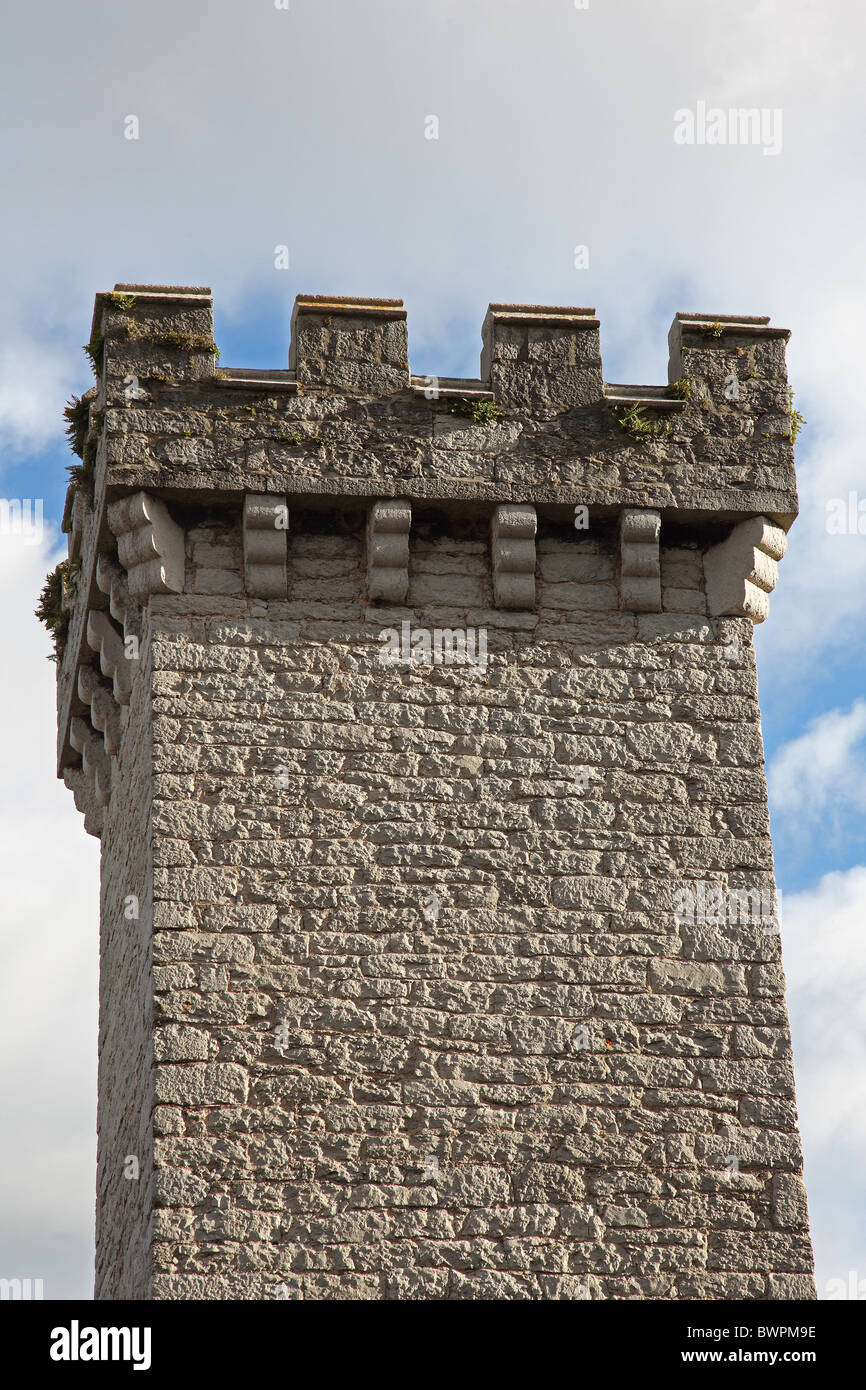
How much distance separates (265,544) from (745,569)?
7.33 ft

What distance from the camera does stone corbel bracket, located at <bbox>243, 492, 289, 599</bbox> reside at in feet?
30.9

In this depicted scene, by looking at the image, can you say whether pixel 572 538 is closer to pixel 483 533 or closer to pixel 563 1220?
pixel 483 533

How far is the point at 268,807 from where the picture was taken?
9.12 m

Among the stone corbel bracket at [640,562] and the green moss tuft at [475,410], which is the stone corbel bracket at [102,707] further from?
the stone corbel bracket at [640,562]

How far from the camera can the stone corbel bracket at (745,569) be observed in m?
9.75

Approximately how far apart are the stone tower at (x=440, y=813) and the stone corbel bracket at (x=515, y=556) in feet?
0.07

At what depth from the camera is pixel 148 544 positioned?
30.8ft

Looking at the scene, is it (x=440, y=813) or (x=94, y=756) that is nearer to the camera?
(x=440, y=813)

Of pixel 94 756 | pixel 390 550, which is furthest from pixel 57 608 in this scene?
pixel 390 550

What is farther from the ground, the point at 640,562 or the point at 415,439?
the point at 415,439

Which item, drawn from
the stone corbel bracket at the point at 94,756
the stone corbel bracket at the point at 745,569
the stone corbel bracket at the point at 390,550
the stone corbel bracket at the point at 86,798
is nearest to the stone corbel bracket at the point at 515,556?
the stone corbel bracket at the point at 390,550

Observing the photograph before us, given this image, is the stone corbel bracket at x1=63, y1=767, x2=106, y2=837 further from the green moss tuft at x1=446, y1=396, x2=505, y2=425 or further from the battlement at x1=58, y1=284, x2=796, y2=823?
the green moss tuft at x1=446, y1=396, x2=505, y2=425

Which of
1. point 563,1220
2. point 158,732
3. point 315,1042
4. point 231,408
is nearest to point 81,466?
point 231,408

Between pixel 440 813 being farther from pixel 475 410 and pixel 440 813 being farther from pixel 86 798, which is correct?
pixel 86 798
